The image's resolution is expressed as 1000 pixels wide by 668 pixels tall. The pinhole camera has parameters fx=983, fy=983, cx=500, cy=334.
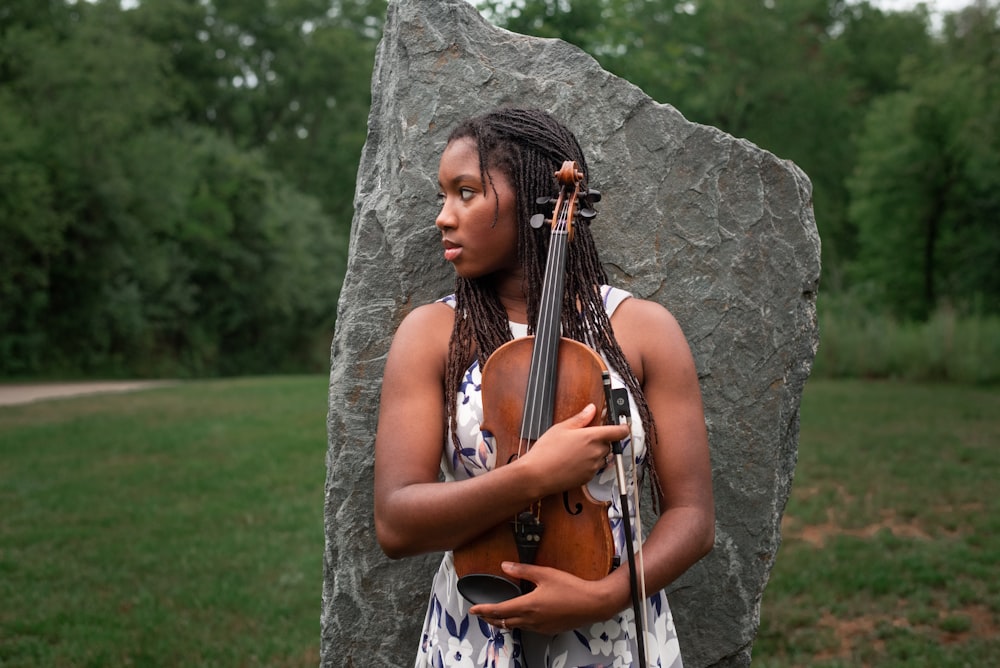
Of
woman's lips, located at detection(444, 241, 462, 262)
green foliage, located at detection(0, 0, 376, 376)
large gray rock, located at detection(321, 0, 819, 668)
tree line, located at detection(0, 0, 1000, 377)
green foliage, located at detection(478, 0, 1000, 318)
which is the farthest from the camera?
green foliage, located at detection(0, 0, 376, 376)

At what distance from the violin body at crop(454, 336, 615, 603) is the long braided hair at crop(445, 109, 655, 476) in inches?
7.0

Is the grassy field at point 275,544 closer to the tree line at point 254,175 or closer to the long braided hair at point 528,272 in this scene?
the long braided hair at point 528,272

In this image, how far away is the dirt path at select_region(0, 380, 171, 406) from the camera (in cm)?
1636

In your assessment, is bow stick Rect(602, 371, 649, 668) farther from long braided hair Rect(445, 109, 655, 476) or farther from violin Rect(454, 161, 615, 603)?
long braided hair Rect(445, 109, 655, 476)

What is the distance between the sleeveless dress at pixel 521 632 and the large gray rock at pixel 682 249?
94cm

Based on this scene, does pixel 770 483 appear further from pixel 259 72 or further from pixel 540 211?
pixel 259 72

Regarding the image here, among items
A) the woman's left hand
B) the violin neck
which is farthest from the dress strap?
the woman's left hand

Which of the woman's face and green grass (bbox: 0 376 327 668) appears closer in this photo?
the woman's face

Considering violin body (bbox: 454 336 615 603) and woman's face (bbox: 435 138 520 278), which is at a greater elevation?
woman's face (bbox: 435 138 520 278)

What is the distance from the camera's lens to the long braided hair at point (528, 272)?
2.11 m

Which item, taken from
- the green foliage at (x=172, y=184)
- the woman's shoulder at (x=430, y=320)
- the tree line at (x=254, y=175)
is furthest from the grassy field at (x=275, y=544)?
the green foliage at (x=172, y=184)

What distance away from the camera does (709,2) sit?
21234mm

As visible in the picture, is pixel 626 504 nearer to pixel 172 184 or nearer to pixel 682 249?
pixel 682 249

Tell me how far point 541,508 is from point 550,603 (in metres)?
0.18
